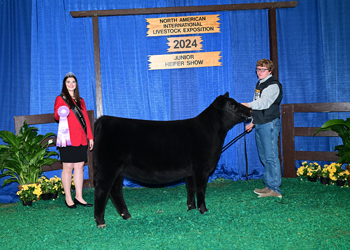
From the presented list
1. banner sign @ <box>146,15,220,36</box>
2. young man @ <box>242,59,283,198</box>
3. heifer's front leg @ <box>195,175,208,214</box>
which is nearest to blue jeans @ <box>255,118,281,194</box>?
young man @ <box>242,59,283,198</box>

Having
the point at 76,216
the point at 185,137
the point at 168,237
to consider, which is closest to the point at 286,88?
the point at 185,137

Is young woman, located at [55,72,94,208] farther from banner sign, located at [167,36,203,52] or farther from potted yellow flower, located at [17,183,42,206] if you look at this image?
banner sign, located at [167,36,203,52]

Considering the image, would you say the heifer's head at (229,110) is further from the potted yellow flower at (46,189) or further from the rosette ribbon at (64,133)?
the potted yellow flower at (46,189)

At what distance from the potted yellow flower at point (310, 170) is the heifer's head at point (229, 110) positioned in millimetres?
2324

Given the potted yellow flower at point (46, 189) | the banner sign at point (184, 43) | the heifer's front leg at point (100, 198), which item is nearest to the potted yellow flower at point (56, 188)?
the potted yellow flower at point (46, 189)

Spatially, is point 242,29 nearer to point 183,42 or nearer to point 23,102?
point 183,42

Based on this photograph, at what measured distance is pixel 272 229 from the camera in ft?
10.2

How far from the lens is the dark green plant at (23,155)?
178 inches

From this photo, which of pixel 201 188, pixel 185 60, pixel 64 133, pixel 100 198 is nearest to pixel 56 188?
pixel 64 133

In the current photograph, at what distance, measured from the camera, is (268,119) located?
413cm

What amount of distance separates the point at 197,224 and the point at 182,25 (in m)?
3.77

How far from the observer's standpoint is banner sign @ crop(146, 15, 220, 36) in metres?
5.37

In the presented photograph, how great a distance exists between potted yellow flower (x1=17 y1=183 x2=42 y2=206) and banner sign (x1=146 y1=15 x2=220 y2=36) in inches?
133

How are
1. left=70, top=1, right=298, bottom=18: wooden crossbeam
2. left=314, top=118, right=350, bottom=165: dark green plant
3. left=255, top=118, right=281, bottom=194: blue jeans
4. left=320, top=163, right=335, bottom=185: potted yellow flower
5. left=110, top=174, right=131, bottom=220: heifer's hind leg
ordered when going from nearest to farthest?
left=110, top=174, right=131, bottom=220: heifer's hind leg, left=255, top=118, right=281, bottom=194: blue jeans, left=314, top=118, right=350, bottom=165: dark green plant, left=320, top=163, right=335, bottom=185: potted yellow flower, left=70, top=1, right=298, bottom=18: wooden crossbeam
